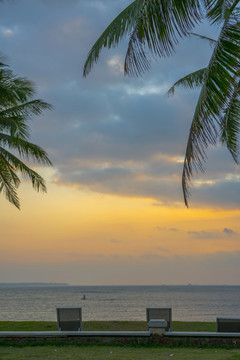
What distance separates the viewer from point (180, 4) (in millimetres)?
5828

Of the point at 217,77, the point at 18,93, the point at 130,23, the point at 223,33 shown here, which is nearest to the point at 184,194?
the point at 217,77

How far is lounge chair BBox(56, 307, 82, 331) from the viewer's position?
36.8ft

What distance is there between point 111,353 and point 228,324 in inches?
116

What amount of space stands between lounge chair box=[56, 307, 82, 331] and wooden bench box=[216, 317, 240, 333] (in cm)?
332

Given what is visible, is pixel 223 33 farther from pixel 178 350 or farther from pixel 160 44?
pixel 178 350

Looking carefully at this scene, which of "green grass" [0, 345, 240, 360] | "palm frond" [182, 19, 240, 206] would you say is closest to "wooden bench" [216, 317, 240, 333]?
"green grass" [0, 345, 240, 360]

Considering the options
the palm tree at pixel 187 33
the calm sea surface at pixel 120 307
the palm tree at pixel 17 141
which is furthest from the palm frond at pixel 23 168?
the calm sea surface at pixel 120 307

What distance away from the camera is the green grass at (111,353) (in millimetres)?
8734

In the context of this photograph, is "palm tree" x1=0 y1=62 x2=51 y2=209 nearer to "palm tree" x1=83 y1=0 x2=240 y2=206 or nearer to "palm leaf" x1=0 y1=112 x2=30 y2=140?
"palm leaf" x1=0 y1=112 x2=30 y2=140

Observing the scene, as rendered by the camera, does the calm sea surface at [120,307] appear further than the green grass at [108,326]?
Yes

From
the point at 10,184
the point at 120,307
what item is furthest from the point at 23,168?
the point at 120,307

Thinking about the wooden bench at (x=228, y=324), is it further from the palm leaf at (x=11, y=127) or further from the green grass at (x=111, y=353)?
the palm leaf at (x=11, y=127)

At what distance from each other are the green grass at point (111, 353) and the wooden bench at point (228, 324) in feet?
3.06

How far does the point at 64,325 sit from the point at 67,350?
1.53 m
